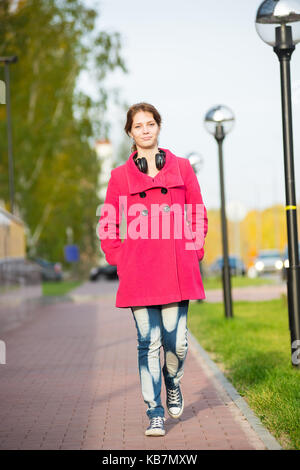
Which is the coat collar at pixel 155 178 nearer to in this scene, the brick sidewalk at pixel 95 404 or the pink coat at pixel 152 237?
the pink coat at pixel 152 237

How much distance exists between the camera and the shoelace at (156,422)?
5.52 metres

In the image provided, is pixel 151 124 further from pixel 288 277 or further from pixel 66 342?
pixel 66 342

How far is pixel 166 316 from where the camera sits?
551cm

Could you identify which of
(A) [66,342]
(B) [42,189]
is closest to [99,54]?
(B) [42,189]

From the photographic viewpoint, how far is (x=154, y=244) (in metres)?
5.45

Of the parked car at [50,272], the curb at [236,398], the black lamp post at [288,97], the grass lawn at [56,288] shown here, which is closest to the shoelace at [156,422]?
the curb at [236,398]

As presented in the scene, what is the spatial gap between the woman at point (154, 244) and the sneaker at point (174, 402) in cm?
25

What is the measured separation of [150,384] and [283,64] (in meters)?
3.70

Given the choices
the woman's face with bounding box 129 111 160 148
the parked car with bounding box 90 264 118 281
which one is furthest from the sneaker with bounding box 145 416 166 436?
the parked car with bounding box 90 264 118 281

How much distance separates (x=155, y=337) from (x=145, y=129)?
133 cm

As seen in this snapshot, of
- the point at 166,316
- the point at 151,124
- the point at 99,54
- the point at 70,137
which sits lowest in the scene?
the point at 166,316

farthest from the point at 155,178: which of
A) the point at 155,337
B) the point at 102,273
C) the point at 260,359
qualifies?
the point at 102,273

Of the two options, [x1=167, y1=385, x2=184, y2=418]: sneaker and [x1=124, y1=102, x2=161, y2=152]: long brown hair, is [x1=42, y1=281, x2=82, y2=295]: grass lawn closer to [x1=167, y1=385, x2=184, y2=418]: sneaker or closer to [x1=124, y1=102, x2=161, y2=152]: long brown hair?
[x1=167, y1=385, x2=184, y2=418]: sneaker
